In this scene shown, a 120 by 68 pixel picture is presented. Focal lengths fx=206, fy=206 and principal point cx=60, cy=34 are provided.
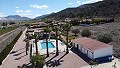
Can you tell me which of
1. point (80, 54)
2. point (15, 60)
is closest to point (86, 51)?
point (80, 54)

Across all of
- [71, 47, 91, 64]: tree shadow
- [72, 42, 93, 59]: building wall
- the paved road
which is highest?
[72, 42, 93, 59]: building wall

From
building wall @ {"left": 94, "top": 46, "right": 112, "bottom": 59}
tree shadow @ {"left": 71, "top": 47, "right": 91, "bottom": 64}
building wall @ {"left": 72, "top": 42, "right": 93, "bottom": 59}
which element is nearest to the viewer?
building wall @ {"left": 94, "top": 46, "right": 112, "bottom": 59}

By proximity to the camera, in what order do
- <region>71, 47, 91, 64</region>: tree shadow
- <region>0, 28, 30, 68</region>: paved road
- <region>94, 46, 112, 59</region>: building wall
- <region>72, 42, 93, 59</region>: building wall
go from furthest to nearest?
<region>72, 42, 93, 59</region>: building wall, <region>71, 47, 91, 64</region>: tree shadow, <region>94, 46, 112, 59</region>: building wall, <region>0, 28, 30, 68</region>: paved road

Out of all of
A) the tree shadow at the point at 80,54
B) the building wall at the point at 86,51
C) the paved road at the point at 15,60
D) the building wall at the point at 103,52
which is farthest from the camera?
the building wall at the point at 86,51

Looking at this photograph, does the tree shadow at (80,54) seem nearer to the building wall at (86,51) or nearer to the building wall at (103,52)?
the building wall at (86,51)

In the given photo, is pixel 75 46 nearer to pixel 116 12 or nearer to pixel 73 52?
pixel 73 52

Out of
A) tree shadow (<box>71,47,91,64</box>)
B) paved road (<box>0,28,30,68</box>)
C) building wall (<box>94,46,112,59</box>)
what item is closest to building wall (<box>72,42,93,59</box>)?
tree shadow (<box>71,47,91,64</box>)

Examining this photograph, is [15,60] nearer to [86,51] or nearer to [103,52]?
[86,51]

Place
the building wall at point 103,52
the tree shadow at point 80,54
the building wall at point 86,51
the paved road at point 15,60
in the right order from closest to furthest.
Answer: the paved road at point 15,60
the building wall at point 103,52
the tree shadow at point 80,54
the building wall at point 86,51

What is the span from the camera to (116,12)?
117750 mm

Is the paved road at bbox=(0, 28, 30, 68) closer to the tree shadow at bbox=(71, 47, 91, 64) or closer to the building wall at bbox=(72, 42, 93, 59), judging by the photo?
the tree shadow at bbox=(71, 47, 91, 64)

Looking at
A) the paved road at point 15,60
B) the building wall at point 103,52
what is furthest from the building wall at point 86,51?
the paved road at point 15,60

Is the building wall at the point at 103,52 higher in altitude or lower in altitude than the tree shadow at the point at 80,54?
higher

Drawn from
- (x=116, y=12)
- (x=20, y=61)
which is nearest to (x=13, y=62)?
(x=20, y=61)
